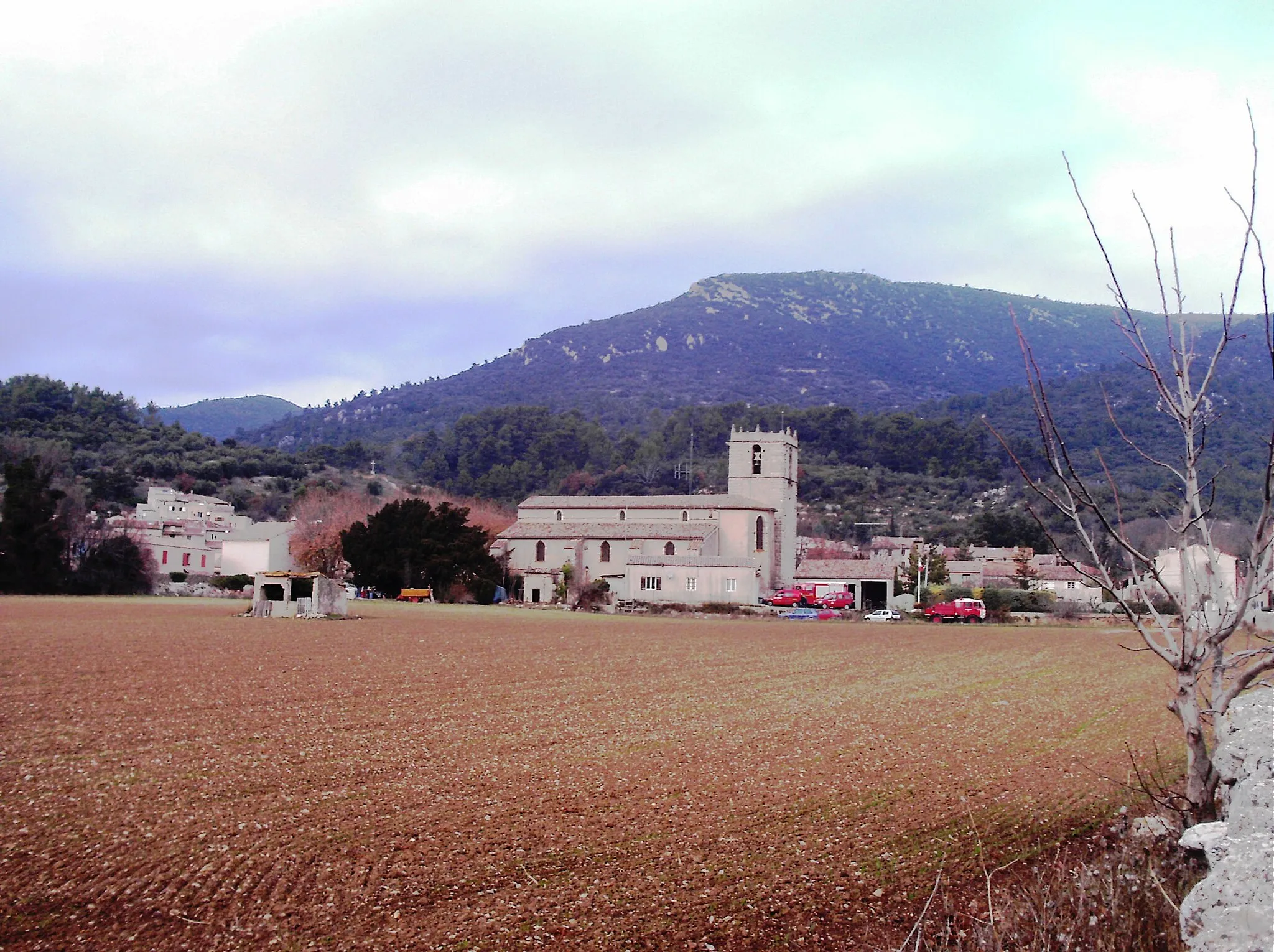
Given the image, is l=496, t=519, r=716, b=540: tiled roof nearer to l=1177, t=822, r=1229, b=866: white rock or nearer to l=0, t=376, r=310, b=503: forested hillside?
l=0, t=376, r=310, b=503: forested hillside

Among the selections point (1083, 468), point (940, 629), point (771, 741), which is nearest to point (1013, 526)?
point (1083, 468)

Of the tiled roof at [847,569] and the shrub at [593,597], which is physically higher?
the tiled roof at [847,569]

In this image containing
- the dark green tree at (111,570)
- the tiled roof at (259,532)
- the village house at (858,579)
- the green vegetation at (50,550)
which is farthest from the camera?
the tiled roof at (259,532)

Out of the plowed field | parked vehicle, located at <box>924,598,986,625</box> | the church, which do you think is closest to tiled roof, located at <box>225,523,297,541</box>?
the church

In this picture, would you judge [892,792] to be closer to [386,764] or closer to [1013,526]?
[386,764]

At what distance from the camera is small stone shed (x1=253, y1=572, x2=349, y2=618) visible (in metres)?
38.0

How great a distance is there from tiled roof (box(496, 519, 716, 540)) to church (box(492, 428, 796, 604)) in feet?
0.25

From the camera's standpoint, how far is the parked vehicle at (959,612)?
177 ft

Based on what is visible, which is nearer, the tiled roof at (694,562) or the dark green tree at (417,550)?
the tiled roof at (694,562)

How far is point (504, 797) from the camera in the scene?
10.1m

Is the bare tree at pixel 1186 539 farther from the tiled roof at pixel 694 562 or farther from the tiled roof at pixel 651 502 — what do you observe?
the tiled roof at pixel 651 502

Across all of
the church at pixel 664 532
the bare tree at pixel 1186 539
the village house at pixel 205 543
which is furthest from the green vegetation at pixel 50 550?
the bare tree at pixel 1186 539

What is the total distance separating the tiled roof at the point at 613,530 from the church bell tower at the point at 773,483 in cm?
458

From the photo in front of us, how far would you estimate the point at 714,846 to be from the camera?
8.73 m
